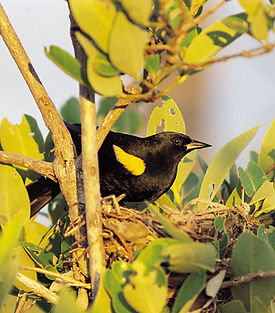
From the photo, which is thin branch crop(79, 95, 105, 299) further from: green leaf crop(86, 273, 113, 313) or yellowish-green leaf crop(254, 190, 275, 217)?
yellowish-green leaf crop(254, 190, 275, 217)

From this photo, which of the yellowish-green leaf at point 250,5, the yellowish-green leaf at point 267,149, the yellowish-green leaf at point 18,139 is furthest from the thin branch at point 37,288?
the yellowish-green leaf at point 267,149

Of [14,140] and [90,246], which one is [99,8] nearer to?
[90,246]

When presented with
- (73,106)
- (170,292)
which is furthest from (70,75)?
(73,106)

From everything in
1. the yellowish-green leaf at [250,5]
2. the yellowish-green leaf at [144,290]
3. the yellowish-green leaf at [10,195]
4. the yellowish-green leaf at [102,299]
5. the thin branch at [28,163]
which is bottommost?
the yellowish-green leaf at [102,299]

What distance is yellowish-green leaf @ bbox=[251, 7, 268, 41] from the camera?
3.46ft

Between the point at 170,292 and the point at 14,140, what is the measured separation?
37.5 inches

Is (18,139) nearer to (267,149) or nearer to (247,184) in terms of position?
(247,184)

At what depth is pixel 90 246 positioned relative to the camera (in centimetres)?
134

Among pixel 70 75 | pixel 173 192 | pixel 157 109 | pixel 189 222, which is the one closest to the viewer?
pixel 70 75

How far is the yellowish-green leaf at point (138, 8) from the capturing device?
3.30 ft

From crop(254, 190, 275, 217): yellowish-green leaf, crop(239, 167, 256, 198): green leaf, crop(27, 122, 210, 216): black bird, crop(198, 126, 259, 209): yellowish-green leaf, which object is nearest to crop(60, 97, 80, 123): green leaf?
crop(27, 122, 210, 216): black bird

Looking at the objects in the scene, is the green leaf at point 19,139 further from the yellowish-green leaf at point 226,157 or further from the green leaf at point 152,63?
the green leaf at point 152,63

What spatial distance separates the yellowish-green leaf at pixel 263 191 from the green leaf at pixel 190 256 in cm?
71

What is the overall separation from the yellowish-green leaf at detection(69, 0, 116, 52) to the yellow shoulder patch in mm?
1500
